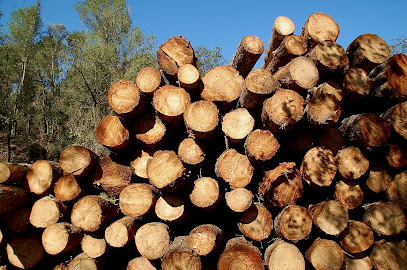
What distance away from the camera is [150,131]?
3.56 metres

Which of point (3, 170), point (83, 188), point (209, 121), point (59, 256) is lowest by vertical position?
point (59, 256)

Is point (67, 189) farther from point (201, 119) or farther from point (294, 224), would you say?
point (294, 224)

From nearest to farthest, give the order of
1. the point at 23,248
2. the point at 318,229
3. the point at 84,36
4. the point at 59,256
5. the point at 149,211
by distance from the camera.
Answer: the point at 318,229 → the point at 149,211 → the point at 23,248 → the point at 59,256 → the point at 84,36

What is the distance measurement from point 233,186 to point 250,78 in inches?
52.6

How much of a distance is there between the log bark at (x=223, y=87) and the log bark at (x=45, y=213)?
2.50 m

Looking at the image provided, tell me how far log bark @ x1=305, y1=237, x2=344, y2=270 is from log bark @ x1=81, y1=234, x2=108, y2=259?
2598 millimetres

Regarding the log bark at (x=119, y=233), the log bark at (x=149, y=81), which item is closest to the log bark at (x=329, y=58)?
the log bark at (x=149, y=81)

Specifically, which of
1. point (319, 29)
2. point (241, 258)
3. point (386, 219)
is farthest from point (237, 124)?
point (386, 219)

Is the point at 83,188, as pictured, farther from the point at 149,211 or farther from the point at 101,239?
the point at 149,211

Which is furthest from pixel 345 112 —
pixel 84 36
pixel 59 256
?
pixel 84 36

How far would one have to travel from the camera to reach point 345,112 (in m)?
3.69

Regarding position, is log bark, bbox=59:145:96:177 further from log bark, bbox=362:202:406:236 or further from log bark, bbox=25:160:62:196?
log bark, bbox=362:202:406:236

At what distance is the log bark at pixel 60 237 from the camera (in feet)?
11.2

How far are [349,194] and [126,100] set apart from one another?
3.01 meters
